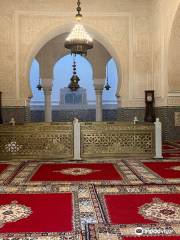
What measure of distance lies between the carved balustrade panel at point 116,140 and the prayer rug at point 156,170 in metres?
0.26

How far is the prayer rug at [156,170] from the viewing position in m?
3.53

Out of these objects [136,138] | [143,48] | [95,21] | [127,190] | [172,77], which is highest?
[95,21]

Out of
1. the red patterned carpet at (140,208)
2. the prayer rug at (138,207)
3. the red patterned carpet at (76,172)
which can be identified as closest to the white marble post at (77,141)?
the red patterned carpet at (76,172)

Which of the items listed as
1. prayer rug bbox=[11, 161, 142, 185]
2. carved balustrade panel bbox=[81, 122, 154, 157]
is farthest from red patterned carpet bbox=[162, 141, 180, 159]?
prayer rug bbox=[11, 161, 142, 185]

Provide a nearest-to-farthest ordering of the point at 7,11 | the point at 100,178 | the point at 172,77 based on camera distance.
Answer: the point at 100,178
the point at 172,77
the point at 7,11

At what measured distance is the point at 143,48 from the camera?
7703 millimetres

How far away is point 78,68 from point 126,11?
20.8ft

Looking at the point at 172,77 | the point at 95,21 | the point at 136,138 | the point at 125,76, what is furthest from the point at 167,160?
the point at 95,21

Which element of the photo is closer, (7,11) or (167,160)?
(167,160)

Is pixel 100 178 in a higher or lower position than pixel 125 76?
lower

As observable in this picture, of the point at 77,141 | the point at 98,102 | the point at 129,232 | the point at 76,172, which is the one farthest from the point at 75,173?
the point at 98,102

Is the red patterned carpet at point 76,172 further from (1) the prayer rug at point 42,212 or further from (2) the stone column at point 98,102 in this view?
(2) the stone column at point 98,102

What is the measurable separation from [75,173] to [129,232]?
202 centimetres

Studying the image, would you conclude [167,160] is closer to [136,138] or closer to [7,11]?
[136,138]
